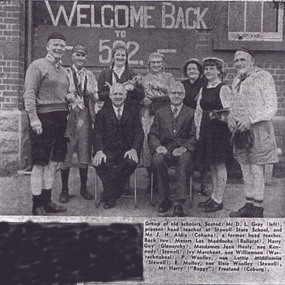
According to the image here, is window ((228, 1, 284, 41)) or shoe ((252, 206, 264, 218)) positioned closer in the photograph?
shoe ((252, 206, 264, 218))

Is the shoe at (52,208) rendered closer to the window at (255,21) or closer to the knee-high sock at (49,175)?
the knee-high sock at (49,175)

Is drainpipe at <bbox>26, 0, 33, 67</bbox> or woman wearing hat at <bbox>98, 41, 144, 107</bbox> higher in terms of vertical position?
drainpipe at <bbox>26, 0, 33, 67</bbox>

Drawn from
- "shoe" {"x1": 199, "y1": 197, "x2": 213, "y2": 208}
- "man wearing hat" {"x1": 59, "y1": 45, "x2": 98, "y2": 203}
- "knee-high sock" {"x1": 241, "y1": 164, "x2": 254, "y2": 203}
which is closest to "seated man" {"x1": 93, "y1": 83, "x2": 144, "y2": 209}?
"man wearing hat" {"x1": 59, "y1": 45, "x2": 98, "y2": 203}

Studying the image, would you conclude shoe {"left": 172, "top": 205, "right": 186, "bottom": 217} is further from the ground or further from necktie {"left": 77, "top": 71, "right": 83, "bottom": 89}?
necktie {"left": 77, "top": 71, "right": 83, "bottom": 89}

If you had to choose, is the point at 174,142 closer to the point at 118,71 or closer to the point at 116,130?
the point at 116,130

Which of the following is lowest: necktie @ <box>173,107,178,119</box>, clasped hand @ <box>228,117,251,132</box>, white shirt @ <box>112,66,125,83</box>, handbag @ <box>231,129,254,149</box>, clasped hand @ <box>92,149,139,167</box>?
clasped hand @ <box>92,149,139,167</box>

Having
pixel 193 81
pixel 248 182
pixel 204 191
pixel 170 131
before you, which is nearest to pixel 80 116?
pixel 170 131

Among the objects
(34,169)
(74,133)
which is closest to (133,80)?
(74,133)

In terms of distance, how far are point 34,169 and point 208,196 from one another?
5.07ft

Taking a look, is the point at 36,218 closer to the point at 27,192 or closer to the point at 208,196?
the point at 27,192

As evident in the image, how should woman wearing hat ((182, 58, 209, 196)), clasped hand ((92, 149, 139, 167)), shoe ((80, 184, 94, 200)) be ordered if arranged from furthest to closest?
1. woman wearing hat ((182, 58, 209, 196))
2. shoe ((80, 184, 94, 200))
3. clasped hand ((92, 149, 139, 167))

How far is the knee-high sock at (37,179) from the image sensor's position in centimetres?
→ 388

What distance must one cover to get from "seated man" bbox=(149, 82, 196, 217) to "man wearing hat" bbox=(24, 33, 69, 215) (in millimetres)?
808

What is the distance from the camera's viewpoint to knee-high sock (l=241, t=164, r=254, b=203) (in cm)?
389
